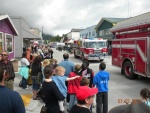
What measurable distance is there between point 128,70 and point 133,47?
5.24 feet

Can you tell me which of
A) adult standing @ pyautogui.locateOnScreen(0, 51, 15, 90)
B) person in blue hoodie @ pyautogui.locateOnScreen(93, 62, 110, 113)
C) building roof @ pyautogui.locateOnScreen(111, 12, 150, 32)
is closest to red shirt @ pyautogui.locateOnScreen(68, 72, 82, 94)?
person in blue hoodie @ pyautogui.locateOnScreen(93, 62, 110, 113)

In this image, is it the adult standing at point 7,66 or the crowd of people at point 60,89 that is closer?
the crowd of people at point 60,89

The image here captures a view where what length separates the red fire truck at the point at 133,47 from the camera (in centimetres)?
1047

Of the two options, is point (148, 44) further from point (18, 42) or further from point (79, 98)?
point (18, 42)

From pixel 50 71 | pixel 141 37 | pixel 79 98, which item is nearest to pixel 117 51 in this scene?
pixel 141 37

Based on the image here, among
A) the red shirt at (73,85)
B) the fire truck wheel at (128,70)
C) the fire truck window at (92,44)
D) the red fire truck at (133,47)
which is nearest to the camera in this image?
the red shirt at (73,85)

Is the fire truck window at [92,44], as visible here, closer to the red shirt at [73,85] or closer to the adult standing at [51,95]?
the red shirt at [73,85]

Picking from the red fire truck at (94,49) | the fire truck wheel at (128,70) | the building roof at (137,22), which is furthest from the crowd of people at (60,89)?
the red fire truck at (94,49)

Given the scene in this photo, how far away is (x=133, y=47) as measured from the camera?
A: 37.8ft

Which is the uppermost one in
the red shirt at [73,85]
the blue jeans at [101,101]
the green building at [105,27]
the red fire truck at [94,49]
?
the green building at [105,27]

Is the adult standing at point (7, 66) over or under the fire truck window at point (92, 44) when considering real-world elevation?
under

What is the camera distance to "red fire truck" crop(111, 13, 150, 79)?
10.5 m

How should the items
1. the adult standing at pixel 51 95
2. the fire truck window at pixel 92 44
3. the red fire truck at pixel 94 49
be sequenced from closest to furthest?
the adult standing at pixel 51 95
the red fire truck at pixel 94 49
the fire truck window at pixel 92 44

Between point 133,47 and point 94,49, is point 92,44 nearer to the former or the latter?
point 94,49
